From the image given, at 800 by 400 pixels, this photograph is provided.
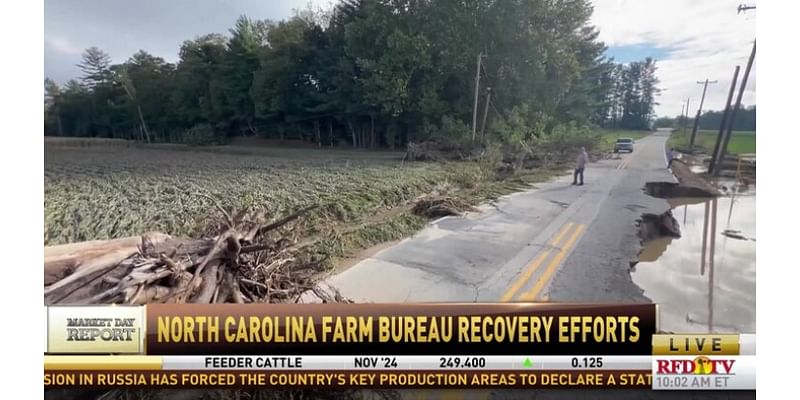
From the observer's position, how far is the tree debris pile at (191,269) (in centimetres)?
151

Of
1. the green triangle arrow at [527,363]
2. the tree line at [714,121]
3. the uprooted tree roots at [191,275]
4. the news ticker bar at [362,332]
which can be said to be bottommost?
the green triangle arrow at [527,363]

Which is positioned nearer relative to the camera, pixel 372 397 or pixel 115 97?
pixel 372 397

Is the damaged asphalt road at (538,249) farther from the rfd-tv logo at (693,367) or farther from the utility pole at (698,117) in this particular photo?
the rfd-tv logo at (693,367)

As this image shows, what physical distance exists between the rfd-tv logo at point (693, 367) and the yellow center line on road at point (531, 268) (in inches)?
22.8

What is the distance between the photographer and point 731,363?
4.96 ft

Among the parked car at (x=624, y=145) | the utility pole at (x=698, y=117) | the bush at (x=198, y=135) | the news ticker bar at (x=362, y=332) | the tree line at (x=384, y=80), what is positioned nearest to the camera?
the news ticker bar at (x=362, y=332)

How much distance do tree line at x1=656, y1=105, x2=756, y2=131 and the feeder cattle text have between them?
3.04ft

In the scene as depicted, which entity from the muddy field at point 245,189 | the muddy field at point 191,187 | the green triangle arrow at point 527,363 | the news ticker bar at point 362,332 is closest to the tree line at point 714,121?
the muddy field at point 245,189

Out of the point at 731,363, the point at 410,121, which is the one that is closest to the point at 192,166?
the point at 410,121

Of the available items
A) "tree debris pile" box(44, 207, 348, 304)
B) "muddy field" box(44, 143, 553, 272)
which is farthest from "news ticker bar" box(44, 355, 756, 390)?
"muddy field" box(44, 143, 553, 272)

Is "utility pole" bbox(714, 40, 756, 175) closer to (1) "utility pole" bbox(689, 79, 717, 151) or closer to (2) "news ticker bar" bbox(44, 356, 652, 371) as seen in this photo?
(1) "utility pole" bbox(689, 79, 717, 151)

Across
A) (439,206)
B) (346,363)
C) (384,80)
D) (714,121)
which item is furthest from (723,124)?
(346,363)
